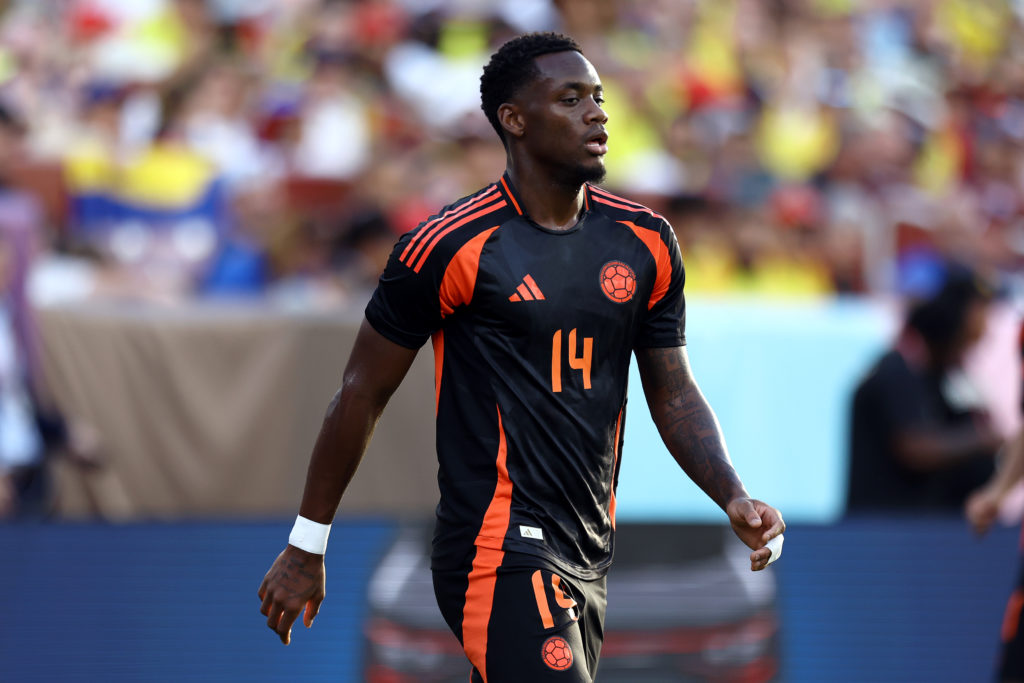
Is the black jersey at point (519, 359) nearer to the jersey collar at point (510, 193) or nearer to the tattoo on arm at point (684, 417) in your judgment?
the jersey collar at point (510, 193)

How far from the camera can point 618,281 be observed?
3.69 meters

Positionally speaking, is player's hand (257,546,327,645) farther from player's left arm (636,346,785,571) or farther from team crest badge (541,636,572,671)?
player's left arm (636,346,785,571)

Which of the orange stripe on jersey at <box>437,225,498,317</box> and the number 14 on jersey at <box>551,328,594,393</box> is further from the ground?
the orange stripe on jersey at <box>437,225,498,317</box>

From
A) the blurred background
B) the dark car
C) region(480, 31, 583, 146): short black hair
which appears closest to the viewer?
region(480, 31, 583, 146): short black hair

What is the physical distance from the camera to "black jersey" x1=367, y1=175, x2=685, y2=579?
3.61 meters

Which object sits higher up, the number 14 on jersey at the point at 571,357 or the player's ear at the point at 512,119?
the player's ear at the point at 512,119

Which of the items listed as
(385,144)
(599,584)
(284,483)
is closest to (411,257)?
(599,584)

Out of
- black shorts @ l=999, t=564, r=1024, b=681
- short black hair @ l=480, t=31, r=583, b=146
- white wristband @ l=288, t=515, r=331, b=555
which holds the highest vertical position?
short black hair @ l=480, t=31, r=583, b=146

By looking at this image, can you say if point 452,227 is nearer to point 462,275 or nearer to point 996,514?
point 462,275

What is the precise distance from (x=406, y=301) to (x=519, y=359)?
34 cm

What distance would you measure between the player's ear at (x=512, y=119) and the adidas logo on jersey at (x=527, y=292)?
1.41 feet

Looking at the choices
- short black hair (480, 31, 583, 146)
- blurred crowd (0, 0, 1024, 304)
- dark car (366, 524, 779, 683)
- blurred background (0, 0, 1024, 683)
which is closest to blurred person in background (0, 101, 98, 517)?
blurred background (0, 0, 1024, 683)

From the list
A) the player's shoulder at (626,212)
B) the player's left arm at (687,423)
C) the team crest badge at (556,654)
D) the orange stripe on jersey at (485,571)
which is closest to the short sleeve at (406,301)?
the orange stripe on jersey at (485,571)

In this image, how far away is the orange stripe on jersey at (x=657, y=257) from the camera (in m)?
3.79
